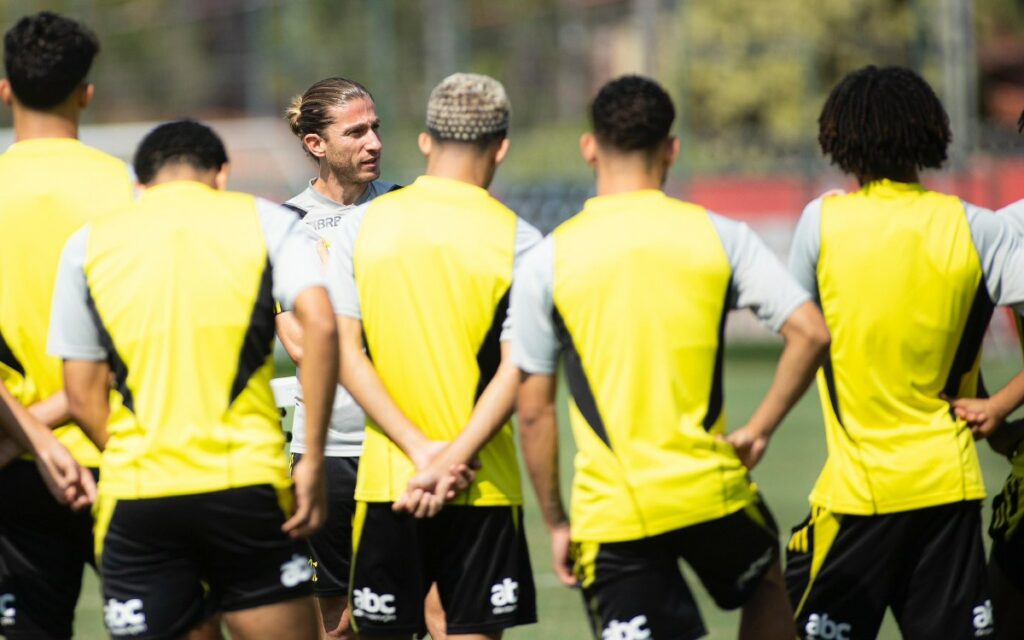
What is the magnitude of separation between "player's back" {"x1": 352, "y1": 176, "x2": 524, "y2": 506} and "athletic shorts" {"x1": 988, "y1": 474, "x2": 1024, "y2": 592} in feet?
5.88

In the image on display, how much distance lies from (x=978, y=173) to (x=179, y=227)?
66.4ft

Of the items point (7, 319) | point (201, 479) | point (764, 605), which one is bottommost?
point (764, 605)

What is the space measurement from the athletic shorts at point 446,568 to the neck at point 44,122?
162 cm

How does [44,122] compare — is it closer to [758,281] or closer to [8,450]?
[8,450]

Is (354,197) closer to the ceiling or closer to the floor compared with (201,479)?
closer to the ceiling

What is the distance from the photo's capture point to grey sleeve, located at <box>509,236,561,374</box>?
4.38 m

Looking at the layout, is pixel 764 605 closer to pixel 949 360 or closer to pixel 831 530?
pixel 831 530

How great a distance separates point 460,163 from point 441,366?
642 millimetres

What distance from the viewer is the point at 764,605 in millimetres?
4598

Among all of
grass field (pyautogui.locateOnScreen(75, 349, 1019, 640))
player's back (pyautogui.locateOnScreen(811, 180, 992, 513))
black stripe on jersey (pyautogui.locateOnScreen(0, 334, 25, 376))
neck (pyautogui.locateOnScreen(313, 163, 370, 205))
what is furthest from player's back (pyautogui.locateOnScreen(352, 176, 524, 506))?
grass field (pyautogui.locateOnScreen(75, 349, 1019, 640))

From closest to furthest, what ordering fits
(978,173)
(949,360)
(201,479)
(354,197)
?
(201,479), (949,360), (354,197), (978,173)

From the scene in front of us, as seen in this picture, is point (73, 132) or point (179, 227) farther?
point (73, 132)

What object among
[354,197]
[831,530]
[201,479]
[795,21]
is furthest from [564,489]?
[795,21]

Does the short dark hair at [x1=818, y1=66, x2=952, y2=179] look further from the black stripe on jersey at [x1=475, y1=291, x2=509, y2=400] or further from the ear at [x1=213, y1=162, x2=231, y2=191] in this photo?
the ear at [x1=213, y1=162, x2=231, y2=191]
